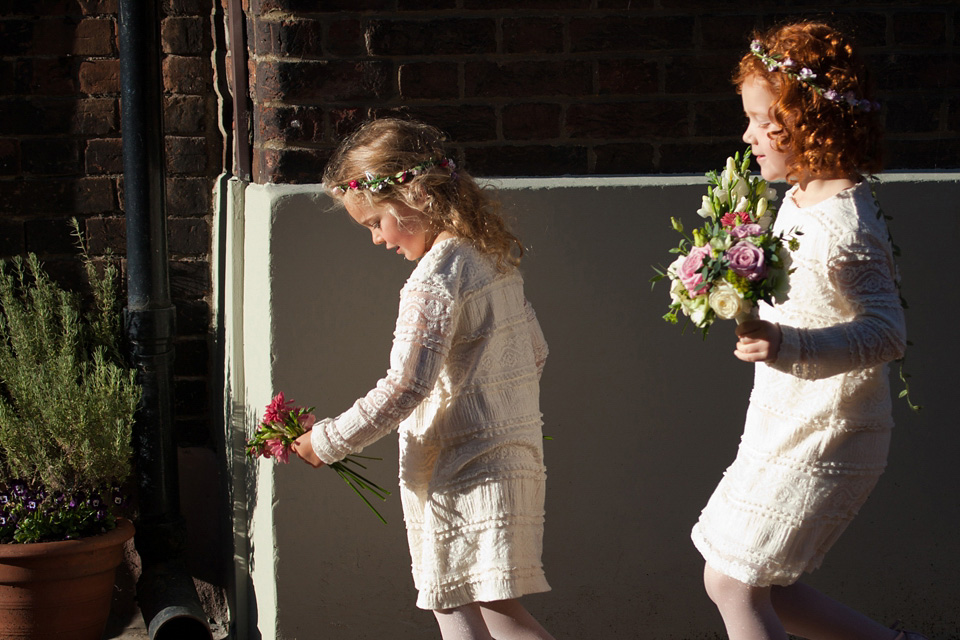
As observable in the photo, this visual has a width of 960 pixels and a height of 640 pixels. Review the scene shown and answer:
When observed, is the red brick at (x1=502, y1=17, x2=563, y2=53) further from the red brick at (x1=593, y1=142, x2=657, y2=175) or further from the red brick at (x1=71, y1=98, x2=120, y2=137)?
the red brick at (x1=71, y1=98, x2=120, y2=137)

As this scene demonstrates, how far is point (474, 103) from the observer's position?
3215mm

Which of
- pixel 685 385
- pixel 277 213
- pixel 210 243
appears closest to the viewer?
pixel 277 213

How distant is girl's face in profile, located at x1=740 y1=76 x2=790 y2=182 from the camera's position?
2.33 m

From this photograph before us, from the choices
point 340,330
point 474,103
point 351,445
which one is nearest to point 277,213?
point 340,330

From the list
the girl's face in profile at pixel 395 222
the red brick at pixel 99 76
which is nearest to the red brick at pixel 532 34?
the girl's face in profile at pixel 395 222

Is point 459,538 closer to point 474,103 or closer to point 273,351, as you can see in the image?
point 273,351

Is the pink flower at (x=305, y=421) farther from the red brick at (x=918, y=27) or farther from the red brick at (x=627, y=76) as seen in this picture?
→ the red brick at (x=918, y=27)

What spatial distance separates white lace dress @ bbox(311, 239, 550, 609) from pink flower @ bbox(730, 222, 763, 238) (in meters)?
0.64

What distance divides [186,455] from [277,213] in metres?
1.29

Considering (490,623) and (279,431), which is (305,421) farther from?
(490,623)

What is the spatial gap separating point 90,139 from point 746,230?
259 cm

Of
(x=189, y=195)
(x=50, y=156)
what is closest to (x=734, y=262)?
(x=189, y=195)

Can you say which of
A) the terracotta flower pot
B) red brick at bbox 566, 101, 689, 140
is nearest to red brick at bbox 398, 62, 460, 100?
red brick at bbox 566, 101, 689, 140

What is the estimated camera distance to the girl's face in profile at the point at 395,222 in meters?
2.59
